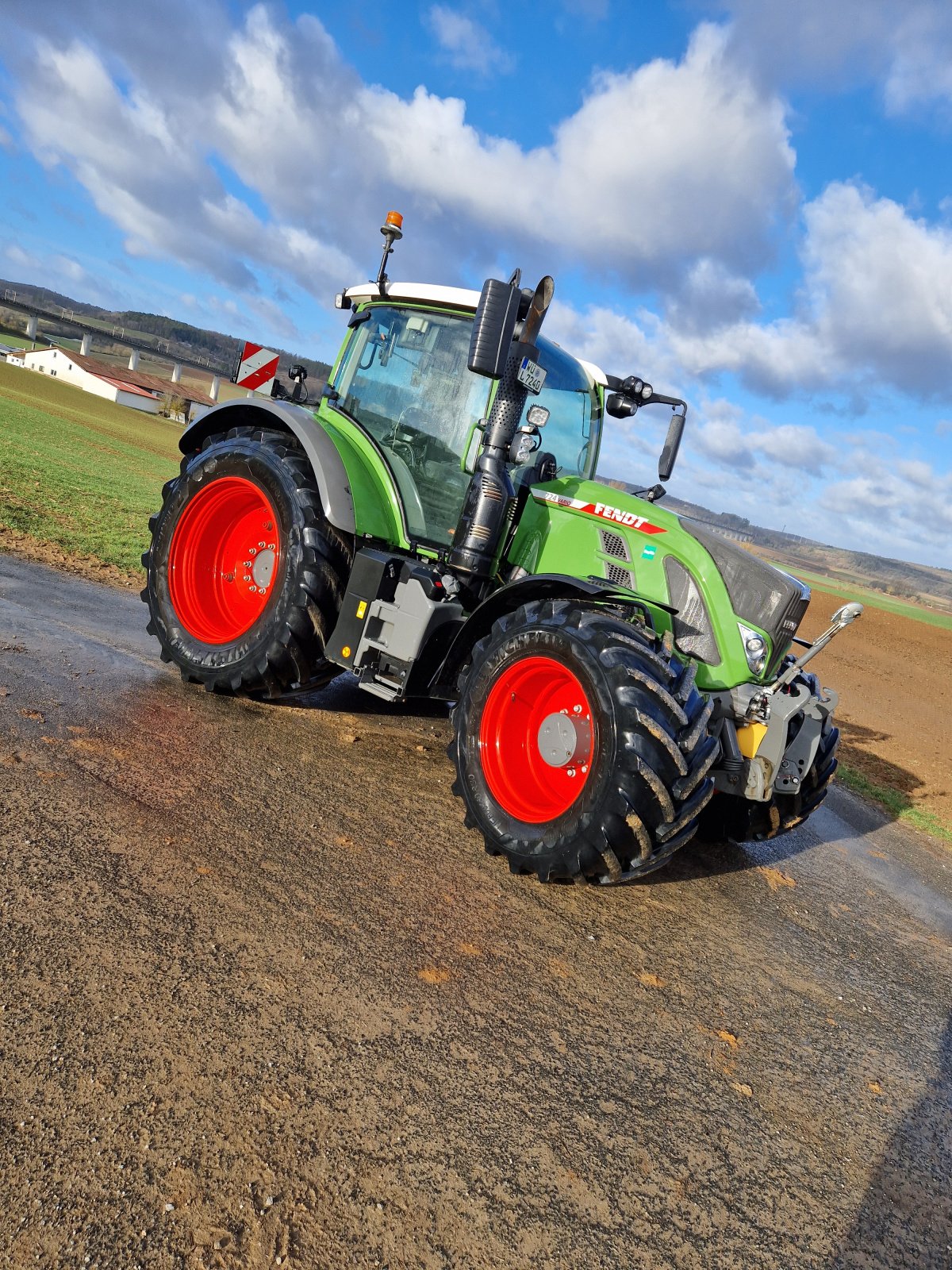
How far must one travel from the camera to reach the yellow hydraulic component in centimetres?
411

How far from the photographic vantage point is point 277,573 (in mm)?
5129

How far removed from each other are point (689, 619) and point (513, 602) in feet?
2.99

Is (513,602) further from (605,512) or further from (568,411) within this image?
(568,411)

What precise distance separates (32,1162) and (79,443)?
2250 cm

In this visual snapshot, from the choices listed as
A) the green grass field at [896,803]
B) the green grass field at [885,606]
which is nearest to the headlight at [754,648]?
the green grass field at [896,803]

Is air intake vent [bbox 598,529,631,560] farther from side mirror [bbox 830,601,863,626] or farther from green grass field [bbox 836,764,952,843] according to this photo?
green grass field [bbox 836,764,952,843]

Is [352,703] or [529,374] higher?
[529,374]

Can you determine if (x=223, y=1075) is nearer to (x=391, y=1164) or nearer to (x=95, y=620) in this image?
(x=391, y=1164)

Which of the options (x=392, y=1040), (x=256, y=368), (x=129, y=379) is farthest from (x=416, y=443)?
(x=129, y=379)

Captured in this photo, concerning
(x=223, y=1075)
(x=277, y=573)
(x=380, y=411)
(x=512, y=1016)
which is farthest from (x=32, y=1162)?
(x=380, y=411)

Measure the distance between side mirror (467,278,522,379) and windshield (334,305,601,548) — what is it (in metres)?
0.89

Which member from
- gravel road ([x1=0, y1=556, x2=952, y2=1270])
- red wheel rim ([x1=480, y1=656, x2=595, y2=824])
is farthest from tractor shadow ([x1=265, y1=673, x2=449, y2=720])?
red wheel rim ([x1=480, y1=656, x2=595, y2=824])

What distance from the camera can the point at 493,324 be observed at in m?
4.12

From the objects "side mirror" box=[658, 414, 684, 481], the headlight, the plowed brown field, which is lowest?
the plowed brown field
